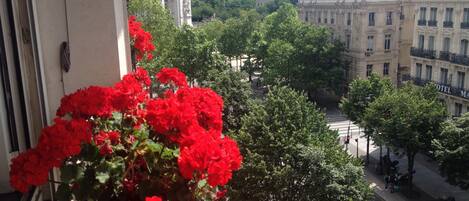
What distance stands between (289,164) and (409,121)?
12225 millimetres

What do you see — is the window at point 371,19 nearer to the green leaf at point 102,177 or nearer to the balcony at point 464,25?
the balcony at point 464,25

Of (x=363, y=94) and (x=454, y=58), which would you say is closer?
(x=454, y=58)

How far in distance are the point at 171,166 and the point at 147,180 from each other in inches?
9.4

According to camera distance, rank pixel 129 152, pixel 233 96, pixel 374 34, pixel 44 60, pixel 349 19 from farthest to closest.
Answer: pixel 349 19 → pixel 374 34 → pixel 233 96 → pixel 44 60 → pixel 129 152

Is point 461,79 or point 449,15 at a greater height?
point 449,15

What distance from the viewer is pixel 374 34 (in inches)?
1804

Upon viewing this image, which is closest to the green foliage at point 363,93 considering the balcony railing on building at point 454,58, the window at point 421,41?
the balcony railing on building at point 454,58

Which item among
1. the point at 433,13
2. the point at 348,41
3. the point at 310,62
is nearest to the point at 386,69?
the point at 348,41

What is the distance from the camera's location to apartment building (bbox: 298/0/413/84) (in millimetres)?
45094

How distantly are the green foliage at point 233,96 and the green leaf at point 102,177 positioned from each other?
21296 millimetres

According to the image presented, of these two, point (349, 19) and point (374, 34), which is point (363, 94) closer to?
point (374, 34)

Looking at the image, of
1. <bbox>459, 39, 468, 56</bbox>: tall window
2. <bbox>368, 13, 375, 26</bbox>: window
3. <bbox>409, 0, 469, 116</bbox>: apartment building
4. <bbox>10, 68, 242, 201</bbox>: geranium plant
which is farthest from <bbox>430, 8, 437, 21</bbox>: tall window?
<bbox>10, 68, 242, 201</bbox>: geranium plant

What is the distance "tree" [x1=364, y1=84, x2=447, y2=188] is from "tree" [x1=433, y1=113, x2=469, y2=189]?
8.52 feet

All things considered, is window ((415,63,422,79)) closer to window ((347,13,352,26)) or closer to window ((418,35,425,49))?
window ((418,35,425,49))
